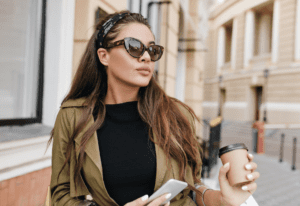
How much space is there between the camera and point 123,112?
4.67 feet

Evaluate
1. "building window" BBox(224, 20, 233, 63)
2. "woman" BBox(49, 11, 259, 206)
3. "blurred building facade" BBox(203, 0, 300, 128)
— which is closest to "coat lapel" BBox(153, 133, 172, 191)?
"woman" BBox(49, 11, 259, 206)

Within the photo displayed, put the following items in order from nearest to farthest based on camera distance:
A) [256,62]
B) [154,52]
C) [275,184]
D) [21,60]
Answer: [154,52]
[21,60]
[275,184]
[256,62]

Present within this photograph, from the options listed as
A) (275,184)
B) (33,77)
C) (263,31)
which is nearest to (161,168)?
(33,77)

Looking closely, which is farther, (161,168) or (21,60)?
(21,60)

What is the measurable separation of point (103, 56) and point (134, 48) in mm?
251

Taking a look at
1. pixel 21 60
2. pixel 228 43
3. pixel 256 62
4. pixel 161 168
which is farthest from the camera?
pixel 228 43

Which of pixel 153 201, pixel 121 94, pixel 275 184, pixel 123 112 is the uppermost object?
pixel 121 94

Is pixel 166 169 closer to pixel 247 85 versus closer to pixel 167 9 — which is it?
pixel 167 9

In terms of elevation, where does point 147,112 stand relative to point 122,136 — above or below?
above

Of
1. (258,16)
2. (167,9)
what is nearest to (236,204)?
(167,9)

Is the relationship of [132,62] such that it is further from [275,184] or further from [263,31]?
[263,31]

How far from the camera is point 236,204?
97 centimetres

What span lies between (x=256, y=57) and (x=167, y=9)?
62.4 ft

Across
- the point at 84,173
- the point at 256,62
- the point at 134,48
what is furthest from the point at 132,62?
the point at 256,62
